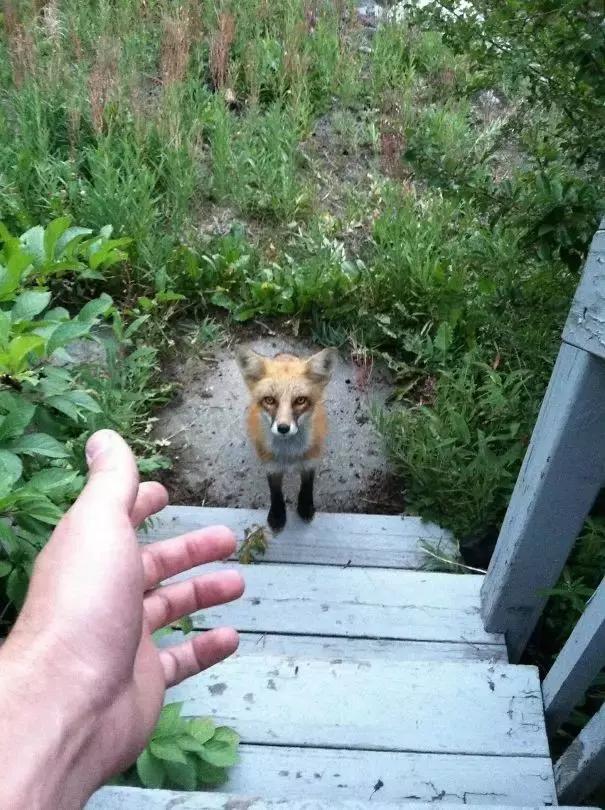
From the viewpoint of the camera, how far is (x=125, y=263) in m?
4.10

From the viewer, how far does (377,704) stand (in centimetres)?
195

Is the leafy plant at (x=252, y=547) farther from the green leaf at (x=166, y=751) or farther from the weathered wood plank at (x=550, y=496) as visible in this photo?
the green leaf at (x=166, y=751)

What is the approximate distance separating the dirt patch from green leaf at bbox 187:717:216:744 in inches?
62.8

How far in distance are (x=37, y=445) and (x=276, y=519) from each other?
1.37m

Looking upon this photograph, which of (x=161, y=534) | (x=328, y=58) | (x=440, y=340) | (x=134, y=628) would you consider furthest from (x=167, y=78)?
(x=134, y=628)

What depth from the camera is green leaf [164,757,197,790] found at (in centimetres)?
177

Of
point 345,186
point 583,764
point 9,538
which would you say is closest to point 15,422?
point 9,538

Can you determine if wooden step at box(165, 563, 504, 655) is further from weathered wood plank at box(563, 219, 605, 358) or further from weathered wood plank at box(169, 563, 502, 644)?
weathered wood plank at box(563, 219, 605, 358)

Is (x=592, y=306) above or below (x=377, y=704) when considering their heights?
above

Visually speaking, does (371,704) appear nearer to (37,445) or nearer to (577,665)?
(577,665)

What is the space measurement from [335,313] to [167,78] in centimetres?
225

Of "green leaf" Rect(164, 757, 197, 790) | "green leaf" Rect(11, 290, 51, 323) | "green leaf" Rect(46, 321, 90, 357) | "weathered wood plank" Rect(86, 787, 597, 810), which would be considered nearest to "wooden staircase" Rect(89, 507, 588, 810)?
"weathered wood plank" Rect(86, 787, 597, 810)

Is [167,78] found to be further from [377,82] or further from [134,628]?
[134,628]

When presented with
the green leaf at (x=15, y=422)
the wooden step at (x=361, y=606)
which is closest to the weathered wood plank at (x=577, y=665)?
the wooden step at (x=361, y=606)
